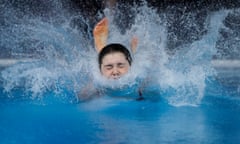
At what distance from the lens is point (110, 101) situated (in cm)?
388

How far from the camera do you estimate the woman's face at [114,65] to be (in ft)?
12.6

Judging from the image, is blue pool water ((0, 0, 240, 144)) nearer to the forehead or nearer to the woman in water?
the woman in water

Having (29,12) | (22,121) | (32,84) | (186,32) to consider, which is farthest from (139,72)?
(29,12)

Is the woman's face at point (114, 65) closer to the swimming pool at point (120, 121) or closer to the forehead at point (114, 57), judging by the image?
the forehead at point (114, 57)

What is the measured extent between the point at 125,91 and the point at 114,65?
11.2 inches

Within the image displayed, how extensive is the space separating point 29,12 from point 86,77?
10.8ft

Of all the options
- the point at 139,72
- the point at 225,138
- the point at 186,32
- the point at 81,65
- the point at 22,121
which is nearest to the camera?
the point at 225,138

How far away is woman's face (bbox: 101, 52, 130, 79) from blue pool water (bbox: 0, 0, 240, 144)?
0.07m

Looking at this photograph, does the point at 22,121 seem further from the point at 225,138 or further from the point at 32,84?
the point at 225,138

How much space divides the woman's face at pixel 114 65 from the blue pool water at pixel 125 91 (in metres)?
0.07

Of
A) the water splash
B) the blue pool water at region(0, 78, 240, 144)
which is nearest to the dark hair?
the water splash

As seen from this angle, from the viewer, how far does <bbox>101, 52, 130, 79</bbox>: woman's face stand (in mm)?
3832

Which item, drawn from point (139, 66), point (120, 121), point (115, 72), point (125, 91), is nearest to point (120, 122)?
point (120, 121)

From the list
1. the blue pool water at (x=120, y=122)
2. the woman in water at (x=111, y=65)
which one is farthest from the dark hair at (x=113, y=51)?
the blue pool water at (x=120, y=122)
